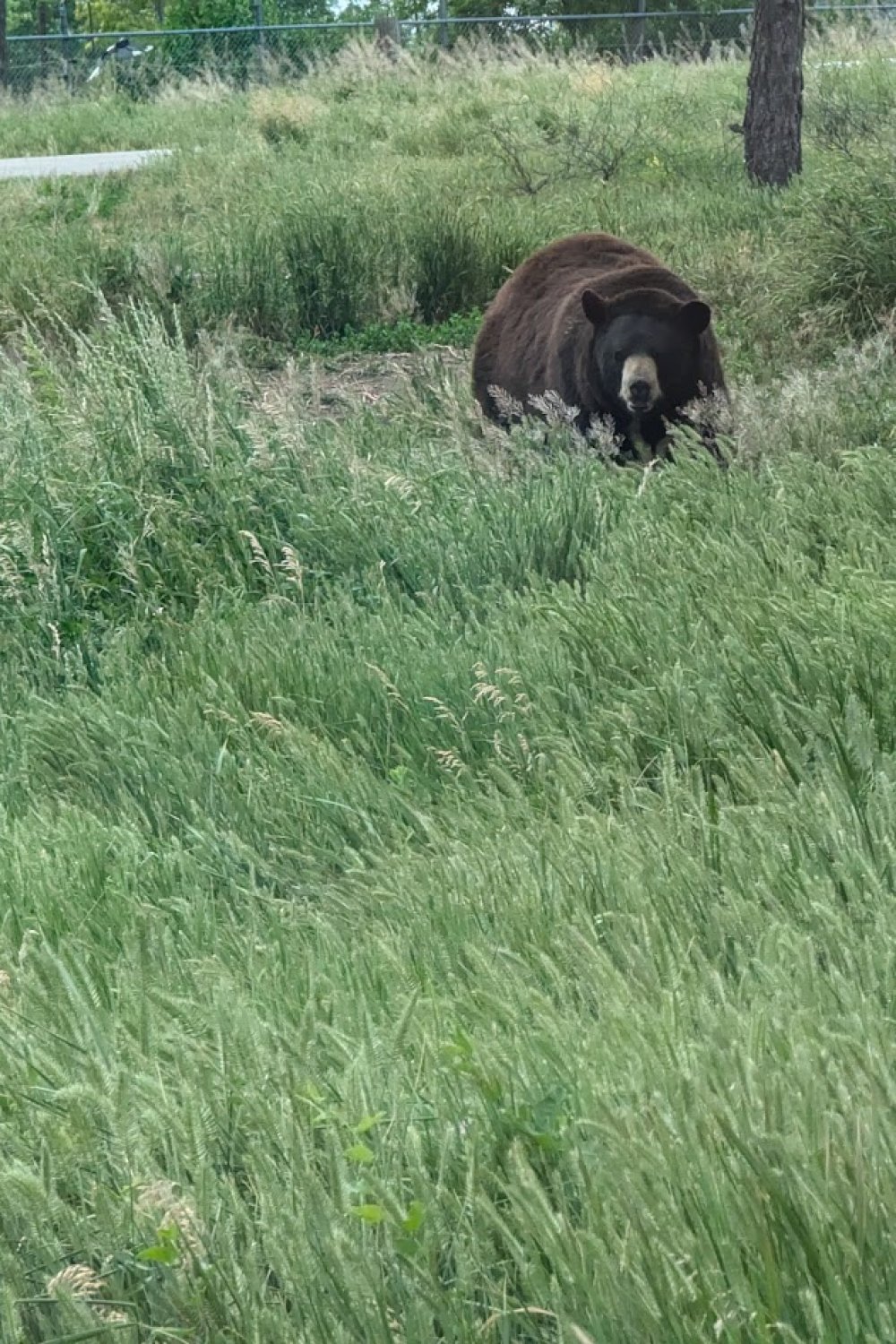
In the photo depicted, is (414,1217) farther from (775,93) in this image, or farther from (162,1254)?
(775,93)

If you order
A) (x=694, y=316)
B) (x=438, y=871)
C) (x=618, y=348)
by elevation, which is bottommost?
(x=438, y=871)

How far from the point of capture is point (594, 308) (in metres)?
7.26

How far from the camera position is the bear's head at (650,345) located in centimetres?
714

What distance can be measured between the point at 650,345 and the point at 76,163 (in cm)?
1568

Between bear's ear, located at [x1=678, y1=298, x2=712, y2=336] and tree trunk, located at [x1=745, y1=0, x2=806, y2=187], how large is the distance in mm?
6944

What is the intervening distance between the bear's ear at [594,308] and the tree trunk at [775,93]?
6.99 m

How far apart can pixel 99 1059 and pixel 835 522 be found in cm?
298

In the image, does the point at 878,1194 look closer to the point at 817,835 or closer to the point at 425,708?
the point at 817,835

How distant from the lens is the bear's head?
7.14 meters

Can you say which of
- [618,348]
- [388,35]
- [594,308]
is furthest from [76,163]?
[618,348]

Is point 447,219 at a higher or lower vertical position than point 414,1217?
higher

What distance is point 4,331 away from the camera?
11039 mm

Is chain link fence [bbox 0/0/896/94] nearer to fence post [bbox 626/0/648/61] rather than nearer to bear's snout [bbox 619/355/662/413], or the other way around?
fence post [bbox 626/0/648/61]

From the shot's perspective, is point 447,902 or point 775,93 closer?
point 447,902
